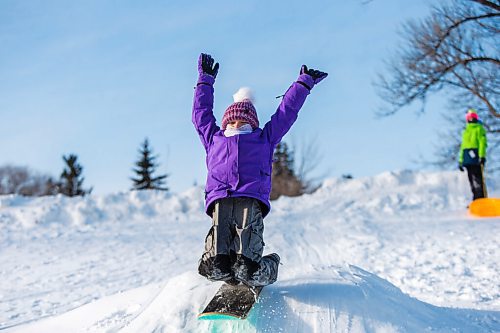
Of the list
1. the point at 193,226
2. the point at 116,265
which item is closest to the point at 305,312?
the point at 116,265

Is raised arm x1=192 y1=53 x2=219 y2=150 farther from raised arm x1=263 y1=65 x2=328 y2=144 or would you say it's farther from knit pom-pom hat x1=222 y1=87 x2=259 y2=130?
raised arm x1=263 y1=65 x2=328 y2=144

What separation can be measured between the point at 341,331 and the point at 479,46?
1257 centimetres

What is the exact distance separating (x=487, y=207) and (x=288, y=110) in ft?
24.7

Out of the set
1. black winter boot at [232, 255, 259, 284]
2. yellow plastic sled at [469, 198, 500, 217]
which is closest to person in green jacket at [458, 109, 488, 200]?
yellow plastic sled at [469, 198, 500, 217]

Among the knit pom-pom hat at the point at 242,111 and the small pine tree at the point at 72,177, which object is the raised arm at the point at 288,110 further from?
the small pine tree at the point at 72,177

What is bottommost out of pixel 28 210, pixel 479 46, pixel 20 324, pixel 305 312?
pixel 20 324

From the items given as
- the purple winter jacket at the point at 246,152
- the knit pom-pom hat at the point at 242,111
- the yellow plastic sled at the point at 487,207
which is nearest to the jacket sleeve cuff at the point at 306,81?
the purple winter jacket at the point at 246,152

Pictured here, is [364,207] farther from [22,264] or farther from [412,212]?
[22,264]

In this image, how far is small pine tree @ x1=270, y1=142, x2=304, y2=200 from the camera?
29.3 m

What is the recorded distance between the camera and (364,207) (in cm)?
1098

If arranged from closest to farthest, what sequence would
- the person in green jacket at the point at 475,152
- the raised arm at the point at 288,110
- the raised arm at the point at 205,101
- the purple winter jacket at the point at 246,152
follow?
the purple winter jacket at the point at 246,152 < the raised arm at the point at 288,110 < the raised arm at the point at 205,101 < the person in green jacket at the point at 475,152

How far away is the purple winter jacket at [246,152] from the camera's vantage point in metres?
3.03

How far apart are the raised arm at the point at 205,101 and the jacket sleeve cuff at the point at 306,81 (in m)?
0.64

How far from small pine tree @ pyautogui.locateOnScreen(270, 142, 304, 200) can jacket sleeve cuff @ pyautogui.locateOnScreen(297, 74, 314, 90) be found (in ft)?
78.6
